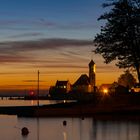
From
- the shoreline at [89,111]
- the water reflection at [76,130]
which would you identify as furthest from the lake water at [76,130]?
the shoreline at [89,111]

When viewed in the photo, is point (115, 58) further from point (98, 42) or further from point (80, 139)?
point (80, 139)

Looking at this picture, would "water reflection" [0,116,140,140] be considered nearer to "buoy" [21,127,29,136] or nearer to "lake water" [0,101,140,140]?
"lake water" [0,101,140,140]

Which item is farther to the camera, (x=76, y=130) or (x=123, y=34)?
(x=123, y=34)

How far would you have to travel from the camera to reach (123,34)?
100 meters

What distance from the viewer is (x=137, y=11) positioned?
99.6 meters

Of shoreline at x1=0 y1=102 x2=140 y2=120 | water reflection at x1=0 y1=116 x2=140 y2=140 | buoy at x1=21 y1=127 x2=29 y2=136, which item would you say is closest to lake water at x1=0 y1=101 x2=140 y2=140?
water reflection at x1=0 y1=116 x2=140 y2=140

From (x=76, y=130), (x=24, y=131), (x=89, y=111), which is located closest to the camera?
(x=24, y=131)

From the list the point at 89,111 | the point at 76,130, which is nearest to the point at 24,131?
the point at 76,130

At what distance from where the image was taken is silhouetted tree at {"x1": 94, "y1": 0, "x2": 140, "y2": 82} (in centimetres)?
9969

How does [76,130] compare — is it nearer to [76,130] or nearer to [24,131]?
[76,130]

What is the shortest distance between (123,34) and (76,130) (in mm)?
32650

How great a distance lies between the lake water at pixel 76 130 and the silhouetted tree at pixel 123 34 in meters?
17.6

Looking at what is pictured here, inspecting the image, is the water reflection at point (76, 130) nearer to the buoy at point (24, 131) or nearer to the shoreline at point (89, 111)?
the buoy at point (24, 131)

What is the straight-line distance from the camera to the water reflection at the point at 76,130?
63.5 meters
